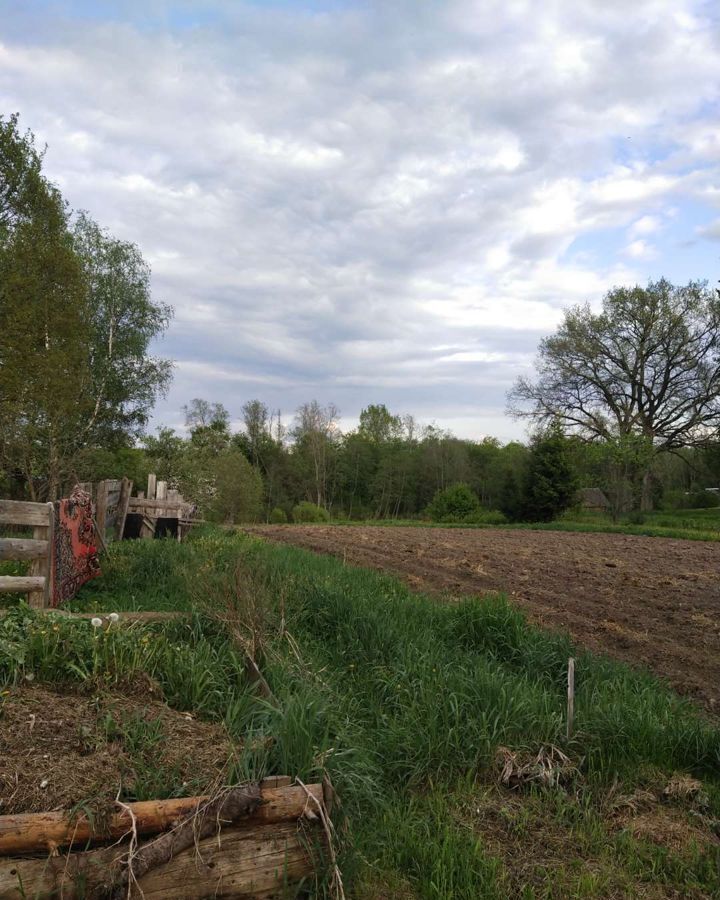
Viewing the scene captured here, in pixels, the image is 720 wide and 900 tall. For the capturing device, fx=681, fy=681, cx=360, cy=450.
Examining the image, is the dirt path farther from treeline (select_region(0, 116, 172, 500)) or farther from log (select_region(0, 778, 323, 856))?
treeline (select_region(0, 116, 172, 500))

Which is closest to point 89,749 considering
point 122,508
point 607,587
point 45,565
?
point 45,565

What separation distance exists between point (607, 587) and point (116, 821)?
912cm

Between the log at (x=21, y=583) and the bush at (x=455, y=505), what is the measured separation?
109 feet

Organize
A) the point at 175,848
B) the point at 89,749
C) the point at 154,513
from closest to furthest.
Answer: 1. the point at 175,848
2. the point at 89,749
3. the point at 154,513

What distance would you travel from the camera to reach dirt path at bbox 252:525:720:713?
6.56 m

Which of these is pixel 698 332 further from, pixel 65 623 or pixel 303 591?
pixel 65 623

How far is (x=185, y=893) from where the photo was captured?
7.83ft

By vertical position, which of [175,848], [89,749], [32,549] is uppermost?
[32,549]

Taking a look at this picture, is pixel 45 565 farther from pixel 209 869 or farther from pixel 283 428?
pixel 283 428

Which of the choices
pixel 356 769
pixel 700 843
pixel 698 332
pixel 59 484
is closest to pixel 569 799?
pixel 700 843

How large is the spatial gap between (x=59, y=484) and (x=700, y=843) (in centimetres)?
2685

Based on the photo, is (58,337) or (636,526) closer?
(58,337)

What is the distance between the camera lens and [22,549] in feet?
20.4

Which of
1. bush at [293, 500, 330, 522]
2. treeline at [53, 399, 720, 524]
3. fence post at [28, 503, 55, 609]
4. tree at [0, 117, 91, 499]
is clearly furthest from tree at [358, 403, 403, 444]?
fence post at [28, 503, 55, 609]
